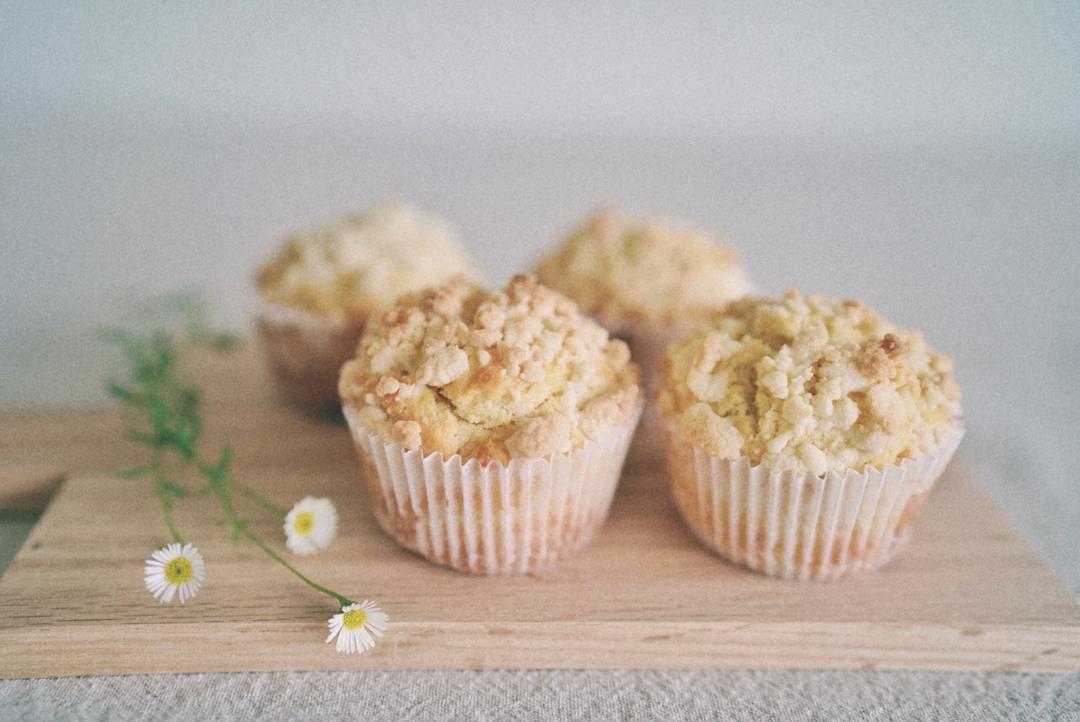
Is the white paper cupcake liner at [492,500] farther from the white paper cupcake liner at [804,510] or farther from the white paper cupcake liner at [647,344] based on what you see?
the white paper cupcake liner at [647,344]

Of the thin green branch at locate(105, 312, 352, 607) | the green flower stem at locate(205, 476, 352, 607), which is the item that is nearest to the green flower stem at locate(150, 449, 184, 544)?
the thin green branch at locate(105, 312, 352, 607)

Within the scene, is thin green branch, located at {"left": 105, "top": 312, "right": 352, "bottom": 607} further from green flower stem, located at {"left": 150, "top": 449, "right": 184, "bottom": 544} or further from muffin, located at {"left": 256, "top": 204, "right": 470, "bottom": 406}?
muffin, located at {"left": 256, "top": 204, "right": 470, "bottom": 406}

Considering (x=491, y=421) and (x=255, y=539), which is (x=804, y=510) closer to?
(x=491, y=421)

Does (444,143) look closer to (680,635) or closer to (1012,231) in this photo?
(1012,231)

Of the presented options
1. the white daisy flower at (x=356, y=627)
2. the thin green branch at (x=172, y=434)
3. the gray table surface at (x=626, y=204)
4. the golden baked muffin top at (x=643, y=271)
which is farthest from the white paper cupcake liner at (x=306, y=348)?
the white daisy flower at (x=356, y=627)

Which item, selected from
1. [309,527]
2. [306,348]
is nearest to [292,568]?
[309,527]
